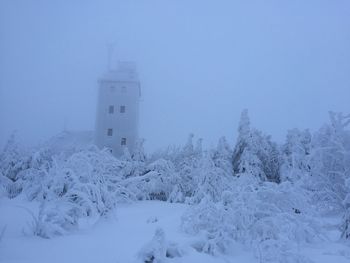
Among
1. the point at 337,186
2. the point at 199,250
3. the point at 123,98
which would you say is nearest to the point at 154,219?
the point at 199,250

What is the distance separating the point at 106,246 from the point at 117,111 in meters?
29.1

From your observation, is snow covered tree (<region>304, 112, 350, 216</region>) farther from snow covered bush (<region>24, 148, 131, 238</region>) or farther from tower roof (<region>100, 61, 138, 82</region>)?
tower roof (<region>100, 61, 138, 82</region>)

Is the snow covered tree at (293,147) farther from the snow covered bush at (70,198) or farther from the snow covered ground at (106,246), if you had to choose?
the snow covered bush at (70,198)

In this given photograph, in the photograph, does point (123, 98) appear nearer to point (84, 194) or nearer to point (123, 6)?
point (84, 194)

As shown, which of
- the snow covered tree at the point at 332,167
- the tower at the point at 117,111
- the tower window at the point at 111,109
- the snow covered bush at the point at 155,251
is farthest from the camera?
the tower window at the point at 111,109

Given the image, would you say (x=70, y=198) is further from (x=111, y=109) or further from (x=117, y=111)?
(x=111, y=109)

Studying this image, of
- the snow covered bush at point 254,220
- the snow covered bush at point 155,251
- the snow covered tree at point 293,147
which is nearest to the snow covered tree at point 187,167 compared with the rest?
the snow covered tree at point 293,147

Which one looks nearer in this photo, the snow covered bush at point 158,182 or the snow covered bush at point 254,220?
the snow covered bush at point 254,220

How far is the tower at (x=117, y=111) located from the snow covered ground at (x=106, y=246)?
24.6m

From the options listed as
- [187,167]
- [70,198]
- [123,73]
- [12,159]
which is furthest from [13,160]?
[70,198]

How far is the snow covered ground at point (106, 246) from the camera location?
7141 mm

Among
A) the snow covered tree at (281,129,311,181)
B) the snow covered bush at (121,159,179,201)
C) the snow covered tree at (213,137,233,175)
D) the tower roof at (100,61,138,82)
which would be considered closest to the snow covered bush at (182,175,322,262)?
the snow covered bush at (121,159,179,201)

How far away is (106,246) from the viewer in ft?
26.7

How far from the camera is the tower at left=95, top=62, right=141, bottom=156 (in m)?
36.0
